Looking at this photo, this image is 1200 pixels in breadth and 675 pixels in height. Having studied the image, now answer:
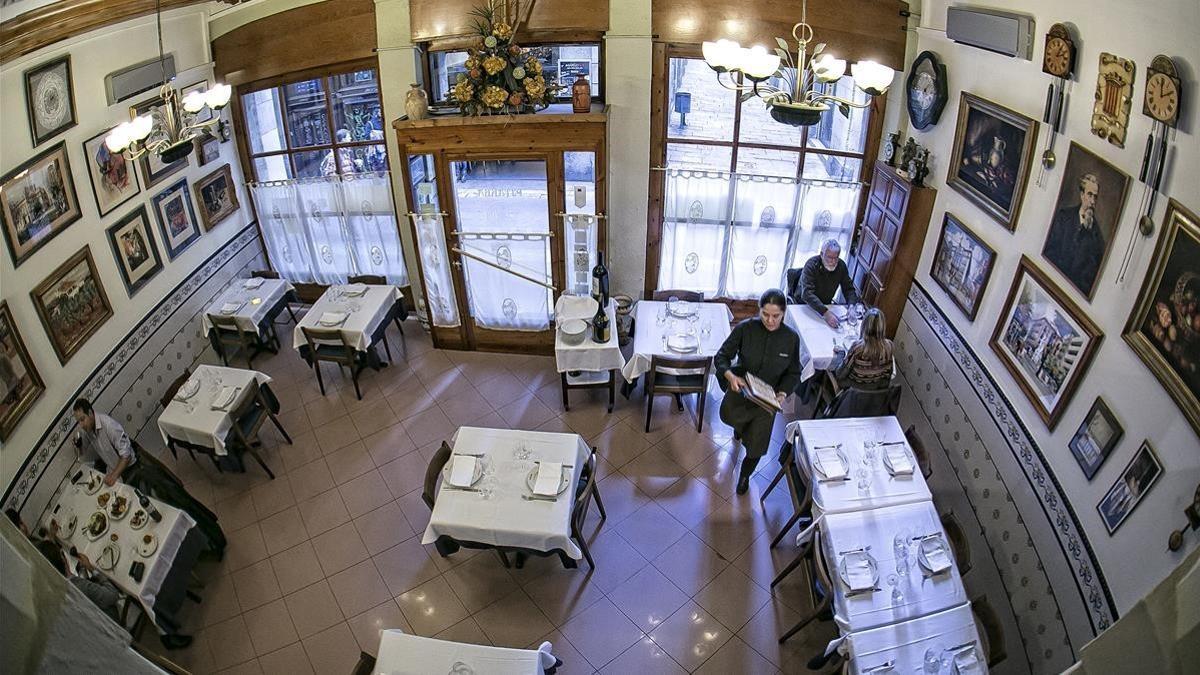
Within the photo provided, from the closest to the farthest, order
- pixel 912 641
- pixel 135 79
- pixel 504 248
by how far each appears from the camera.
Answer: pixel 912 641
pixel 135 79
pixel 504 248

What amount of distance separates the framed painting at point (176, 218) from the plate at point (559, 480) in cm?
422

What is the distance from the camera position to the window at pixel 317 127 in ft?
21.5

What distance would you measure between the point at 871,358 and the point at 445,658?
333cm

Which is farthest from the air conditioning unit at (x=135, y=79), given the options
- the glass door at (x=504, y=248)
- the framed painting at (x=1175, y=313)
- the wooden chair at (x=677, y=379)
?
the framed painting at (x=1175, y=313)

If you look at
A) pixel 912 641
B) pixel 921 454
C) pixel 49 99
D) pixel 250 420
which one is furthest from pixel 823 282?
pixel 49 99

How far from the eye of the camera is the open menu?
4.85m

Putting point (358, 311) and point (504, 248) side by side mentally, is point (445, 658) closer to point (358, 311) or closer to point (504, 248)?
point (358, 311)

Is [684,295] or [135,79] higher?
[135,79]

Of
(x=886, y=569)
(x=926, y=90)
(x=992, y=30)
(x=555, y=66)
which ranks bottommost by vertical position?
(x=886, y=569)

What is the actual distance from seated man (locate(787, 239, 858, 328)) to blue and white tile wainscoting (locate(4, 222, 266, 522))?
570cm

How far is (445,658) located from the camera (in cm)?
347

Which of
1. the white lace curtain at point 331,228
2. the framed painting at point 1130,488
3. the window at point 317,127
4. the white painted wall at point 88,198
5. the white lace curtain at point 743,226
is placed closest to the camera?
the framed painting at point 1130,488

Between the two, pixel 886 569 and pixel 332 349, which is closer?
pixel 886 569

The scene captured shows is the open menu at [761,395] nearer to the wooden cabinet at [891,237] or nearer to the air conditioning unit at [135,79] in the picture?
the wooden cabinet at [891,237]
